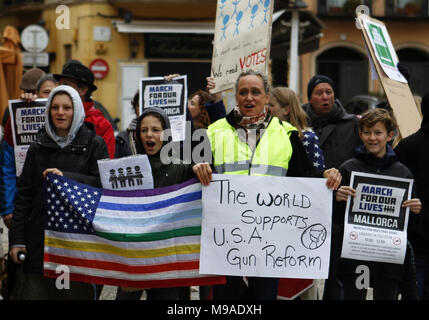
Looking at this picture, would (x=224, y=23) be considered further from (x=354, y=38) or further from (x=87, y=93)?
(x=354, y=38)

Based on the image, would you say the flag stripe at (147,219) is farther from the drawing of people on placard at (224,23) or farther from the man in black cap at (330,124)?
the drawing of people on placard at (224,23)

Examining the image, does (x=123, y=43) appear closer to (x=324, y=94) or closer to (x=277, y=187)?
(x=324, y=94)

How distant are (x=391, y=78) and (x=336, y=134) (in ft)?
2.08

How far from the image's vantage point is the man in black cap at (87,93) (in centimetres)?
621

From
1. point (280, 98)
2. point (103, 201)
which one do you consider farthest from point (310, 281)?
point (103, 201)

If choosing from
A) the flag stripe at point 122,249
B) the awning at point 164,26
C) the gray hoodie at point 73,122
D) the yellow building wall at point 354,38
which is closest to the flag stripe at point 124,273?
the flag stripe at point 122,249

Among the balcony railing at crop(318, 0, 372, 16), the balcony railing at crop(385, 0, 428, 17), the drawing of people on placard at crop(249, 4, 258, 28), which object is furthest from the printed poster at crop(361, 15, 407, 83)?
the balcony railing at crop(385, 0, 428, 17)

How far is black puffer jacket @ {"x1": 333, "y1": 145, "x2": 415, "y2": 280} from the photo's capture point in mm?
5395

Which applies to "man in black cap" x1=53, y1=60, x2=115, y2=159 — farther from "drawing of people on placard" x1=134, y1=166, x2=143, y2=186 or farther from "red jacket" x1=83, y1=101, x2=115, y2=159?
"drawing of people on placard" x1=134, y1=166, x2=143, y2=186

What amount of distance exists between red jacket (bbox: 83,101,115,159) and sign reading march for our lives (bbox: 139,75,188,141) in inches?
45.1

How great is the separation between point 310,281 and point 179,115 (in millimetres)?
2076

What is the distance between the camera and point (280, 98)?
641 centimetres

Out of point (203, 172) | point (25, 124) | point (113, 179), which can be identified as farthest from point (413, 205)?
point (25, 124)

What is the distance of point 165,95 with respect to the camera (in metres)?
7.48
